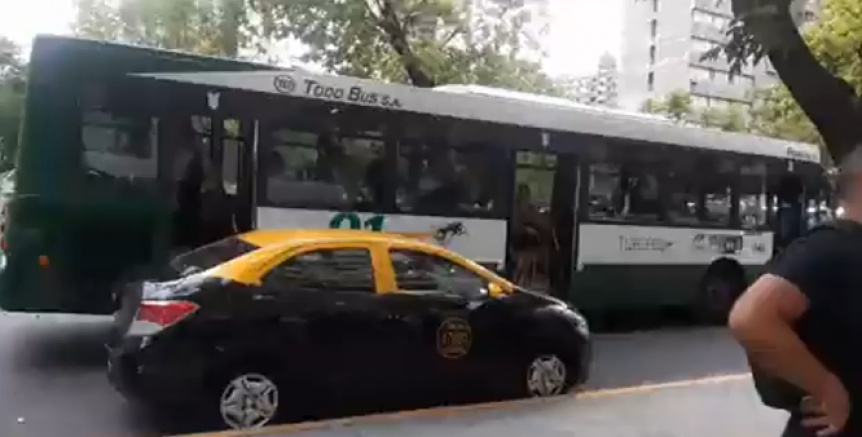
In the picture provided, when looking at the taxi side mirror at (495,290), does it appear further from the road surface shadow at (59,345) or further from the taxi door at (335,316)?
the road surface shadow at (59,345)

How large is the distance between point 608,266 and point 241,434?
719cm

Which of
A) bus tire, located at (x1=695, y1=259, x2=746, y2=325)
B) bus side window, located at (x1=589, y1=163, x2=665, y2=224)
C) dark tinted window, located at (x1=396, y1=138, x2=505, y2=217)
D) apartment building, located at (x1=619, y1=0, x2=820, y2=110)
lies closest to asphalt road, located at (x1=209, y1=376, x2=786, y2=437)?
dark tinted window, located at (x1=396, y1=138, x2=505, y2=217)

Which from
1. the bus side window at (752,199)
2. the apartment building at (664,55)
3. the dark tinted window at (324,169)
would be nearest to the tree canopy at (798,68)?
the dark tinted window at (324,169)

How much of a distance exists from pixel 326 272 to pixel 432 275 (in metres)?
0.94

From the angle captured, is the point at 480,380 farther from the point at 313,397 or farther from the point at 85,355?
the point at 85,355

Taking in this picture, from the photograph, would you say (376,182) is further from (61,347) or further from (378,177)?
(61,347)

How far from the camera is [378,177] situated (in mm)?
10500

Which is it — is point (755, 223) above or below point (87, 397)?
above

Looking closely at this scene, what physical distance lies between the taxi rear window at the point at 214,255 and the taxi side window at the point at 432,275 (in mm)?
1154

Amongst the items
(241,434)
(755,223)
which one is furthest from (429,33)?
(241,434)

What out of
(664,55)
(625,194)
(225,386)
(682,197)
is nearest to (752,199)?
(682,197)

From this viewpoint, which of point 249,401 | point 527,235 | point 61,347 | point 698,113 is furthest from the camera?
point 698,113

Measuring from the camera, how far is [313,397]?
7.22 meters

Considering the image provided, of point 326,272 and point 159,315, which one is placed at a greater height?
point 326,272
